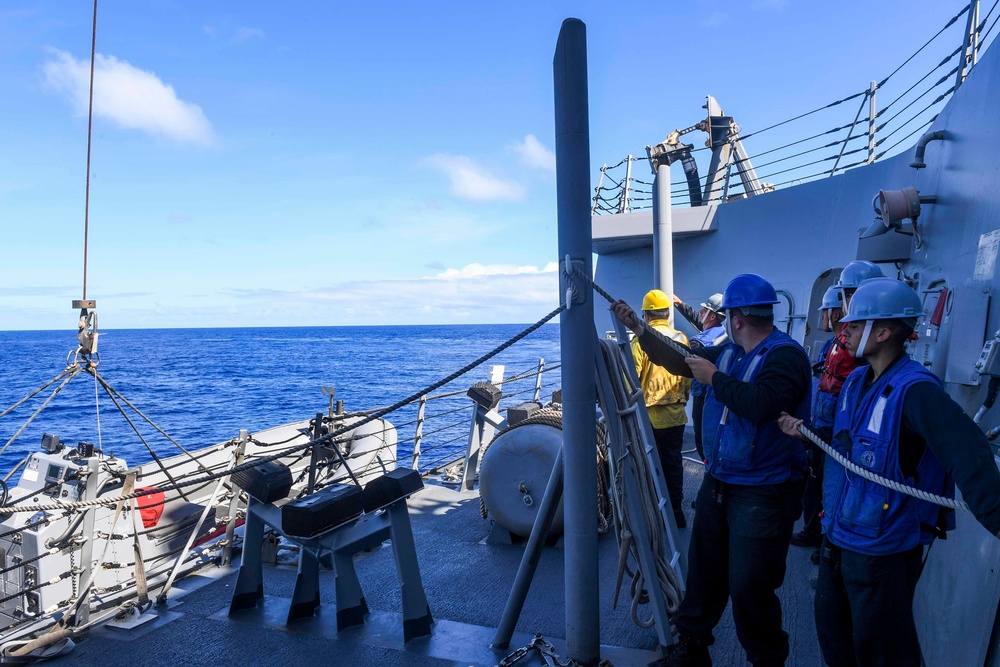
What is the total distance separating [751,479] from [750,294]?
0.75m

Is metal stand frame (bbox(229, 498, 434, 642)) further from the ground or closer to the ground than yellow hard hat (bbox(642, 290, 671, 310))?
closer to the ground

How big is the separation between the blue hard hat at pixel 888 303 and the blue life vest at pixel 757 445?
517 millimetres

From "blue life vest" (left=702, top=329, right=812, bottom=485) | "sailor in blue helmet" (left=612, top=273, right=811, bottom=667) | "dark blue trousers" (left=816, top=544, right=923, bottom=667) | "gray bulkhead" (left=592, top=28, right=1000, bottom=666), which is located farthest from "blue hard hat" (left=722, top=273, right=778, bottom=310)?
"dark blue trousers" (left=816, top=544, right=923, bottom=667)

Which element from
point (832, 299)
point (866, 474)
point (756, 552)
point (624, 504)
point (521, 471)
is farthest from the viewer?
point (521, 471)

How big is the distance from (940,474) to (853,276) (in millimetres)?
1761

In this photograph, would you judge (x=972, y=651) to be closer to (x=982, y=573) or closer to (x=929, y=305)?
(x=982, y=573)

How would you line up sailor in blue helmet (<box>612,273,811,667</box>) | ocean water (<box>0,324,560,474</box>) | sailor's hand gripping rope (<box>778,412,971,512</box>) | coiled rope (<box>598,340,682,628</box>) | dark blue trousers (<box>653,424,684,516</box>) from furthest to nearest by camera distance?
ocean water (<box>0,324,560,474</box>) → dark blue trousers (<box>653,424,684,516</box>) → coiled rope (<box>598,340,682,628</box>) → sailor in blue helmet (<box>612,273,811,667</box>) → sailor's hand gripping rope (<box>778,412,971,512</box>)

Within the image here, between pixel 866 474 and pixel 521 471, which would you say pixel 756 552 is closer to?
pixel 866 474

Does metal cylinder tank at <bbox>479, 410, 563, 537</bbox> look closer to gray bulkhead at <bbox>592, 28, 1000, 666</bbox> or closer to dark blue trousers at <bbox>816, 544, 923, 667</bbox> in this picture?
gray bulkhead at <bbox>592, 28, 1000, 666</bbox>

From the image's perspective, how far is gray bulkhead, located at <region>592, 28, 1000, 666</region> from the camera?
227cm

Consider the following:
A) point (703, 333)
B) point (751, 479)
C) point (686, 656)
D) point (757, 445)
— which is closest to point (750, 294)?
point (757, 445)

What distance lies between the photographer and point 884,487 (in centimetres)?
207

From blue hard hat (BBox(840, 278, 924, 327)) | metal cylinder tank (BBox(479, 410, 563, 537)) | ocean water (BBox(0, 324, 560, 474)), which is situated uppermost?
blue hard hat (BBox(840, 278, 924, 327))


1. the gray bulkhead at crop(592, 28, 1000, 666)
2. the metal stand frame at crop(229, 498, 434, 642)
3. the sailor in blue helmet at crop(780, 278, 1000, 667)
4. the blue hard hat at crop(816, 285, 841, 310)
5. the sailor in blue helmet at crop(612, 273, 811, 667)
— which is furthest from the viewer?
the blue hard hat at crop(816, 285, 841, 310)
